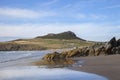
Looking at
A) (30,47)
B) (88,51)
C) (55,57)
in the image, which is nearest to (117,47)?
(88,51)

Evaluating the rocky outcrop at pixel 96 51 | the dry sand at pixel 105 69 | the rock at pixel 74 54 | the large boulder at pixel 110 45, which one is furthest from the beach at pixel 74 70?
the large boulder at pixel 110 45

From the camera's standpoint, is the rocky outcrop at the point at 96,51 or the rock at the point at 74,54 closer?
the rocky outcrop at the point at 96,51

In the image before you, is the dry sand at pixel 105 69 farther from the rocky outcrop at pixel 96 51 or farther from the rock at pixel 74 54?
the rock at pixel 74 54

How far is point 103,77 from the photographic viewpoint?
17.4m

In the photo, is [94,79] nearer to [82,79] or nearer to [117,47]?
[82,79]

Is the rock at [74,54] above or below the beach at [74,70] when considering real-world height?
above

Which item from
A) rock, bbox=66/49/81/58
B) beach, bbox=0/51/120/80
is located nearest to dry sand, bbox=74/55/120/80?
beach, bbox=0/51/120/80

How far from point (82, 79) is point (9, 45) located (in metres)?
109

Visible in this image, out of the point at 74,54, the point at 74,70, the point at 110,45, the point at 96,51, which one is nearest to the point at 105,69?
the point at 74,70

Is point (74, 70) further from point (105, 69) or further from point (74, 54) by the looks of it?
point (74, 54)

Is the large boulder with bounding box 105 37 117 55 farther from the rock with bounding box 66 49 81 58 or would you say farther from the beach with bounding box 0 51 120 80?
the beach with bounding box 0 51 120 80

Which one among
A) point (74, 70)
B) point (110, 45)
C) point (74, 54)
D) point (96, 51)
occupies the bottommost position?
point (74, 70)

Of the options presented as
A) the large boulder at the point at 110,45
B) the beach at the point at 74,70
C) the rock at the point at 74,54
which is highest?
the large boulder at the point at 110,45

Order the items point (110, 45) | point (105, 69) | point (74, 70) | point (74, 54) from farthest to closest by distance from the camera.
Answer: point (110, 45)
point (74, 54)
point (74, 70)
point (105, 69)
